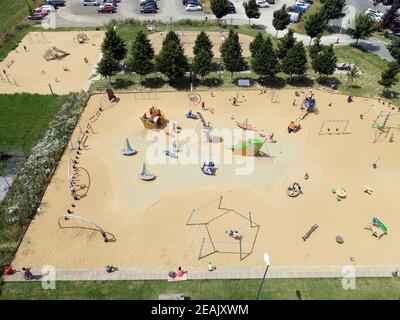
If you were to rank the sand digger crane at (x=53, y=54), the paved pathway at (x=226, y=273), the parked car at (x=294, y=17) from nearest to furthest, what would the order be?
the paved pathway at (x=226, y=273) → the sand digger crane at (x=53, y=54) → the parked car at (x=294, y=17)

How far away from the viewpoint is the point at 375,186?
37000mm

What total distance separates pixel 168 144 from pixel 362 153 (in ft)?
76.7

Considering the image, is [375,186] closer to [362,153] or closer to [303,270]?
[362,153]

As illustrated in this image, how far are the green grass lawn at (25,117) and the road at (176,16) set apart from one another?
92.4ft

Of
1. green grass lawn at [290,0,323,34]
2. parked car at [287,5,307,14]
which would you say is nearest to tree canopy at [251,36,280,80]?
green grass lawn at [290,0,323,34]

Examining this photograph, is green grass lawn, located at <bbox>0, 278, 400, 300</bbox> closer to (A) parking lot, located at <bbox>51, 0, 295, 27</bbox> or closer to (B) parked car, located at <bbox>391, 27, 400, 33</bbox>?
(A) parking lot, located at <bbox>51, 0, 295, 27</bbox>

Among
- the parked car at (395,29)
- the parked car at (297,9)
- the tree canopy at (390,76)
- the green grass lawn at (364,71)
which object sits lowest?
the green grass lawn at (364,71)

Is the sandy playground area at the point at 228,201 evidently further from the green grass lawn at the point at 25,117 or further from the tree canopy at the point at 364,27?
the tree canopy at the point at 364,27

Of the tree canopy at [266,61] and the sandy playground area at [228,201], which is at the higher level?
the tree canopy at [266,61]

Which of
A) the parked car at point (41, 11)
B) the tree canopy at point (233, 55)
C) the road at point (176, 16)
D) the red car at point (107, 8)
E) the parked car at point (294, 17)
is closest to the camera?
the tree canopy at point (233, 55)

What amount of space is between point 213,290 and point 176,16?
204 ft

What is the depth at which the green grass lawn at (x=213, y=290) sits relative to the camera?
91.4 ft

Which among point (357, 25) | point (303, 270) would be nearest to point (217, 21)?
point (357, 25)

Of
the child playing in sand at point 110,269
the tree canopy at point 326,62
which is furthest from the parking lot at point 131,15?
the child playing in sand at point 110,269
